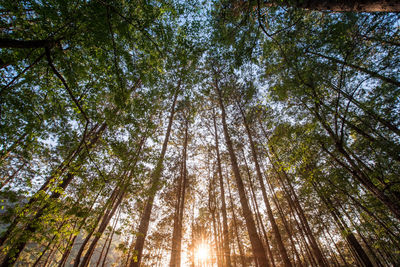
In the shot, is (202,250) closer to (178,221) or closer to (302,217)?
(178,221)

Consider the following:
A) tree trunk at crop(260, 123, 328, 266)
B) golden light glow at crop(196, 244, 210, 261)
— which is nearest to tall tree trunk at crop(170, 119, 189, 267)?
tree trunk at crop(260, 123, 328, 266)

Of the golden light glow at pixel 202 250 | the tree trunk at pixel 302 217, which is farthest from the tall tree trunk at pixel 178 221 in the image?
the golden light glow at pixel 202 250

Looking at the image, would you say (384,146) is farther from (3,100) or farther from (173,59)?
(3,100)

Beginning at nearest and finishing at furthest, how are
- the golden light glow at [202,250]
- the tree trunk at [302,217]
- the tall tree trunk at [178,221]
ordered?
the tree trunk at [302,217], the tall tree trunk at [178,221], the golden light glow at [202,250]

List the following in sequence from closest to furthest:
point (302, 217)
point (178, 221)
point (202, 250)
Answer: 1. point (302, 217)
2. point (178, 221)
3. point (202, 250)

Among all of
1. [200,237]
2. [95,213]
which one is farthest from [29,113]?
[200,237]

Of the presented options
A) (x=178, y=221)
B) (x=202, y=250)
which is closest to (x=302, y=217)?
(x=178, y=221)

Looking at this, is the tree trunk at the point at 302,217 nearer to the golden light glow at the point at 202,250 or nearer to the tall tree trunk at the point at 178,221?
the tall tree trunk at the point at 178,221

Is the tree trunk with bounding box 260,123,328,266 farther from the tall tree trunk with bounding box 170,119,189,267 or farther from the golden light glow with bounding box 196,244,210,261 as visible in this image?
the golden light glow with bounding box 196,244,210,261

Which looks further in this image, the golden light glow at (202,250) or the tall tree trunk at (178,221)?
the golden light glow at (202,250)

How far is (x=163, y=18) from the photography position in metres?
3.93

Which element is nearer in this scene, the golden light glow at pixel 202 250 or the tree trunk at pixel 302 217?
the tree trunk at pixel 302 217

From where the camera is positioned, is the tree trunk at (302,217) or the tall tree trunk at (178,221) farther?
the tall tree trunk at (178,221)

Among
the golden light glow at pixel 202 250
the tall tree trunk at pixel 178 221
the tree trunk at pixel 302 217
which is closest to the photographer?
the tree trunk at pixel 302 217
